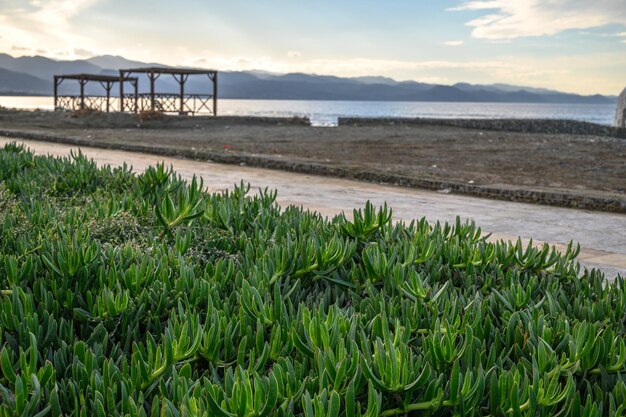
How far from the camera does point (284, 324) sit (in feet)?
6.98

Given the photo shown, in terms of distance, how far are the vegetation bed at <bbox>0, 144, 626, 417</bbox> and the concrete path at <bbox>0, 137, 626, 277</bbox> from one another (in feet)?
8.07

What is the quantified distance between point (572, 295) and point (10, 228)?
8.10 ft

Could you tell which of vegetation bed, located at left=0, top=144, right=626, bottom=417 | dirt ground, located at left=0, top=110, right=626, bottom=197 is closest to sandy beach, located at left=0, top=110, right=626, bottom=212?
dirt ground, located at left=0, top=110, right=626, bottom=197

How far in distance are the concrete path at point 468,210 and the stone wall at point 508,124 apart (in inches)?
881

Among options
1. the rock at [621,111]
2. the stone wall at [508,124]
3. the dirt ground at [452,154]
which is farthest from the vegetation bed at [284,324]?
the rock at [621,111]

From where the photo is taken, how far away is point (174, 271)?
114 inches

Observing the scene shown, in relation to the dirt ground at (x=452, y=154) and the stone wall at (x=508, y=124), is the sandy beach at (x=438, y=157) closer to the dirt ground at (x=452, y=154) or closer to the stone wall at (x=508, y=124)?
the dirt ground at (x=452, y=154)

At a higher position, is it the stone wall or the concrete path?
the stone wall

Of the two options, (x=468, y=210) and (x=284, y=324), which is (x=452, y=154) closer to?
(x=468, y=210)

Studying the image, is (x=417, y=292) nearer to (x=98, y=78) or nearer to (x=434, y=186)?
(x=434, y=186)

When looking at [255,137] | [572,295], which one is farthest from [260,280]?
[255,137]

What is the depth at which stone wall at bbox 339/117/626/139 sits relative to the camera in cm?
3325

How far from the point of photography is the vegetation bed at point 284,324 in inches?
66.7

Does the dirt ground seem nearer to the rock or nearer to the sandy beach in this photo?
the sandy beach
